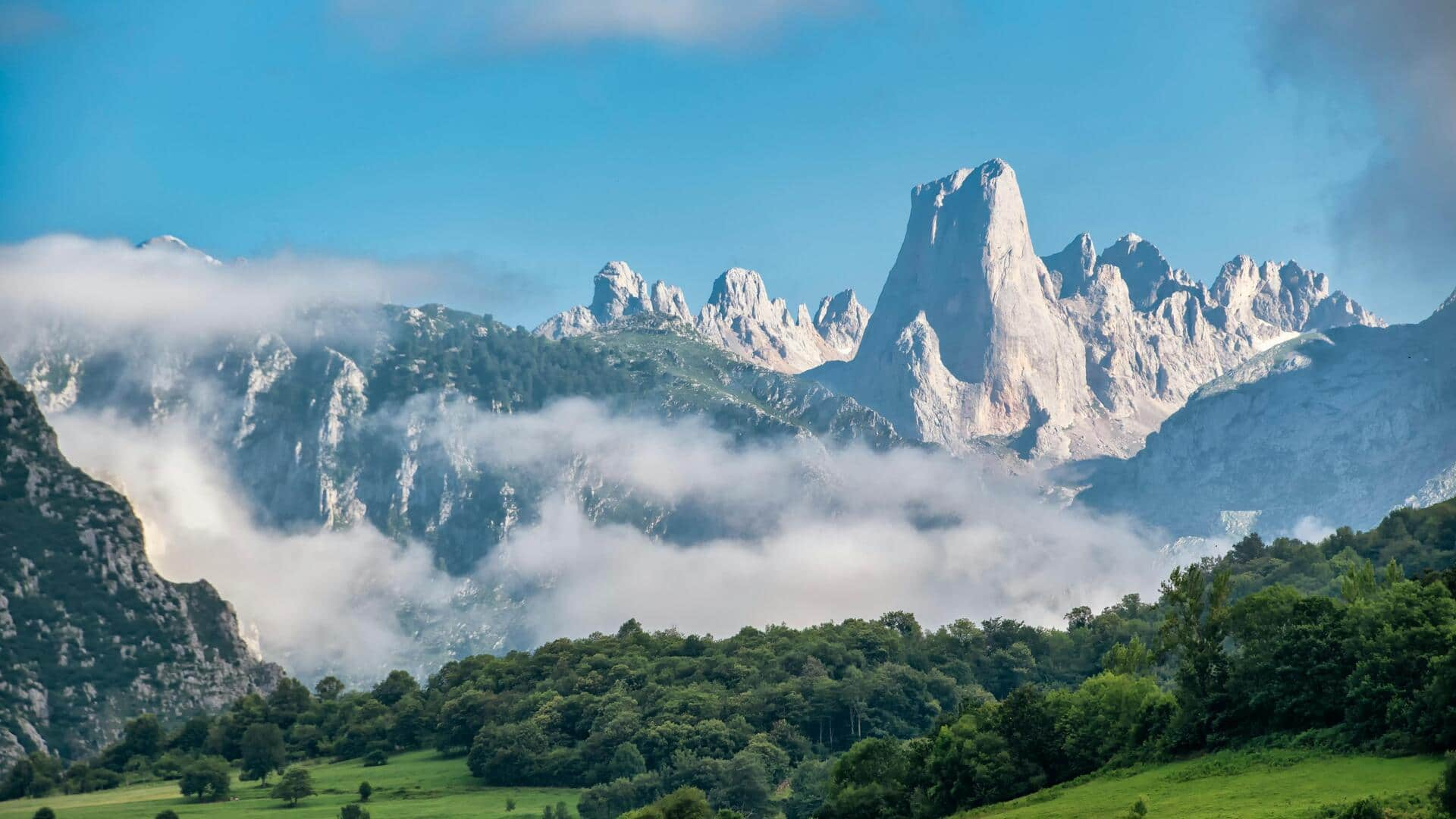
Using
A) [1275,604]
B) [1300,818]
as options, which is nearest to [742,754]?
[1275,604]

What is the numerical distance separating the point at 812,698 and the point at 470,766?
4675 centimetres

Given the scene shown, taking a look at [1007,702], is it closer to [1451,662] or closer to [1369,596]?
[1369,596]

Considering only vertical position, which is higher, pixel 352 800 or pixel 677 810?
pixel 352 800

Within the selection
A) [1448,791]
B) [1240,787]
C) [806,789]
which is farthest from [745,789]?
[1448,791]

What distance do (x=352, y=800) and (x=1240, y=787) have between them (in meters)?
125

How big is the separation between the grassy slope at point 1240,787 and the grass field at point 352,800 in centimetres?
8414

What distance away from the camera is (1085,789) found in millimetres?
97062

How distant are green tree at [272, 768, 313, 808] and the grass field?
1242 millimetres

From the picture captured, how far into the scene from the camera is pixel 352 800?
178625 millimetres

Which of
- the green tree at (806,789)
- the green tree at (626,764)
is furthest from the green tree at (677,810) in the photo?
the green tree at (626,764)

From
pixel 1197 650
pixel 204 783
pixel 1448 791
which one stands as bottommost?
pixel 1448 791

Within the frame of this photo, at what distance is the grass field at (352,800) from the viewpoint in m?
169

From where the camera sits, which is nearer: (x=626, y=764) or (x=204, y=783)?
(x=626, y=764)

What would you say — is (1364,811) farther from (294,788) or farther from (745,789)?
(294,788)
